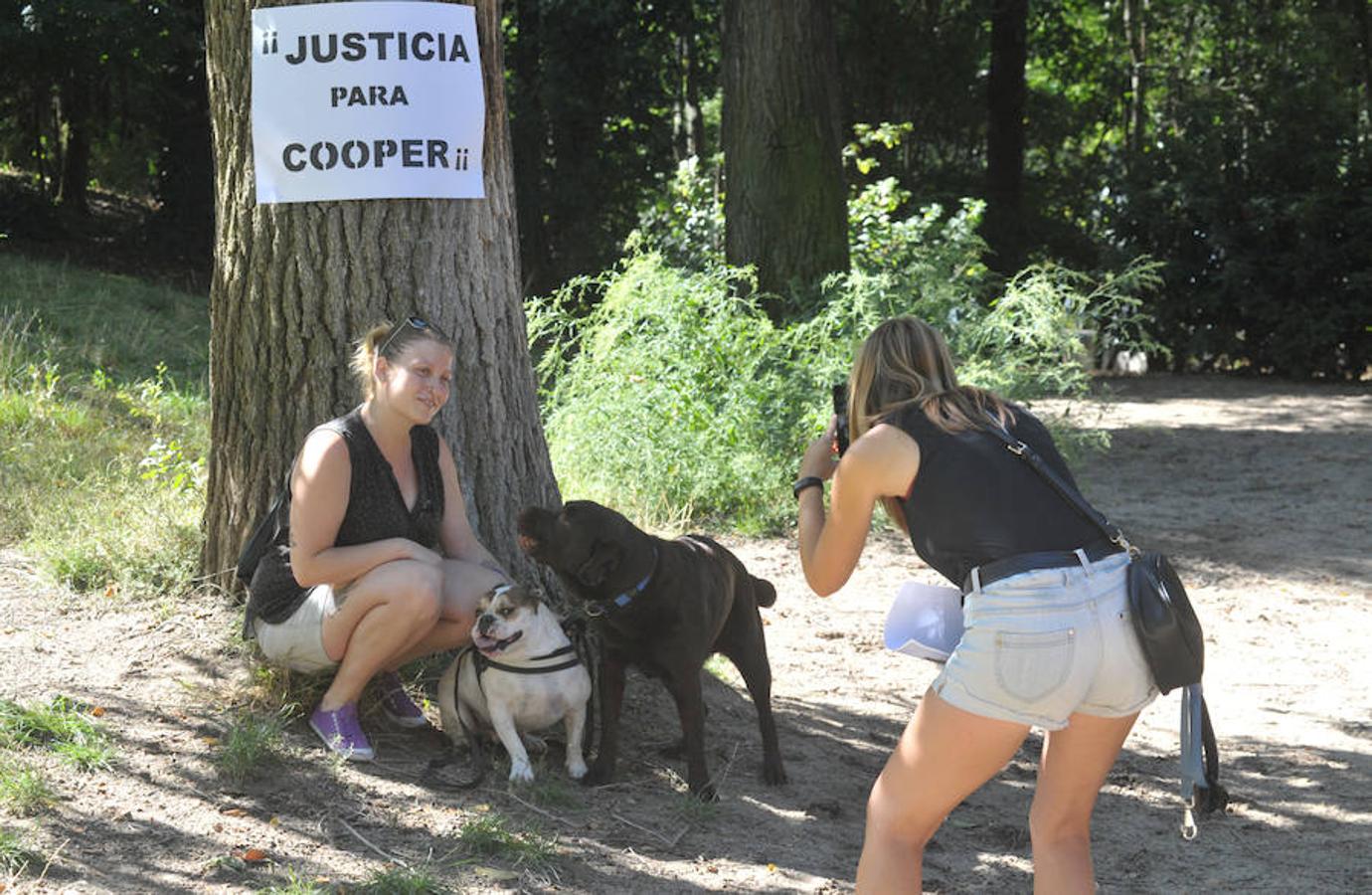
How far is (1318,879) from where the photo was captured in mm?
4352

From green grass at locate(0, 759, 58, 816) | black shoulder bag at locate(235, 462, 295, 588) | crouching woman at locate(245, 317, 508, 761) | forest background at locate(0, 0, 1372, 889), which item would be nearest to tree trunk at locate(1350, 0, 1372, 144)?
forest background at locate(0, 0, 1372, 889)

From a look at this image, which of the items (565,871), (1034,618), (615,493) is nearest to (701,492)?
(615,493)

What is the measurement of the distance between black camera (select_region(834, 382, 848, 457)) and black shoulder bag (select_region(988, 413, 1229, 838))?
14.9 inches

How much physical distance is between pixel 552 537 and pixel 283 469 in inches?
53.4

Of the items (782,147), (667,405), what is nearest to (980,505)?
(667,405)

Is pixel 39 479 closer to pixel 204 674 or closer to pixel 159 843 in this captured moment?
→ pixel 204 674

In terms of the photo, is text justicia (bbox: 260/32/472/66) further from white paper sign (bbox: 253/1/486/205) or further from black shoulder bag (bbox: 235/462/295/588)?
black shoulder bag (bbox: 235/462/295/588)

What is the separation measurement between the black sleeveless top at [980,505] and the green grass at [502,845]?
1.43 m

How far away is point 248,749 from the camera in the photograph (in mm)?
4211

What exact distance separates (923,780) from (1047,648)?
1.30 ft

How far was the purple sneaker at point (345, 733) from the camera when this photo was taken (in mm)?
4398

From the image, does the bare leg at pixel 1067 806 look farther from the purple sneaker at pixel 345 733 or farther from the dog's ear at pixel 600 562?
the purple sneaker at pixel 345 733

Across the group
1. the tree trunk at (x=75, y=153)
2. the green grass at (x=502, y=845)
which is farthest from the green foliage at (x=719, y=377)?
the tree trunk at (x=75, y=153)

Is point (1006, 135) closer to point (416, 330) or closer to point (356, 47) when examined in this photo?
point (356, 47)
